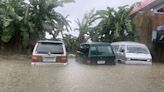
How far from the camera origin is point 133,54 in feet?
79.7

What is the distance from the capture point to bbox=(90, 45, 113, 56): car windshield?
71.7ft

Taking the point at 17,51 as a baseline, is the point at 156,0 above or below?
above

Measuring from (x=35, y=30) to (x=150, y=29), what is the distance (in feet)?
31.7

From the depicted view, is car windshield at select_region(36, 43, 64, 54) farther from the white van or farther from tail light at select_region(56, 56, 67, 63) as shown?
the white van

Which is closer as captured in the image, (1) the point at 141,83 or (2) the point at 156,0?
(1) the point at 141,83

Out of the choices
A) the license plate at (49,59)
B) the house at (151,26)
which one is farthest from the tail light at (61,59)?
the house at (151,26)

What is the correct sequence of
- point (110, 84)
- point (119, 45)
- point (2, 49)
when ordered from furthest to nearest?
point (2, 49)
point (119, 45)
point (110, 84)

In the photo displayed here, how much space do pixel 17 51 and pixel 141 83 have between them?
18411 millimetres

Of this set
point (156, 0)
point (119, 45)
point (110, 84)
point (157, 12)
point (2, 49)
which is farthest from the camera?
point (157, 12)

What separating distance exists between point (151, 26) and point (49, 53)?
16.8 metres

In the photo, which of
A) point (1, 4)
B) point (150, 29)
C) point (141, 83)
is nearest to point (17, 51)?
point (1, 4)

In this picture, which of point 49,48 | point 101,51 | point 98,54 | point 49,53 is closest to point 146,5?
point 101,51

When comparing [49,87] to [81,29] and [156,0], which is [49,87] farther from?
[81,29]

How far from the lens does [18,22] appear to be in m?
29.3
